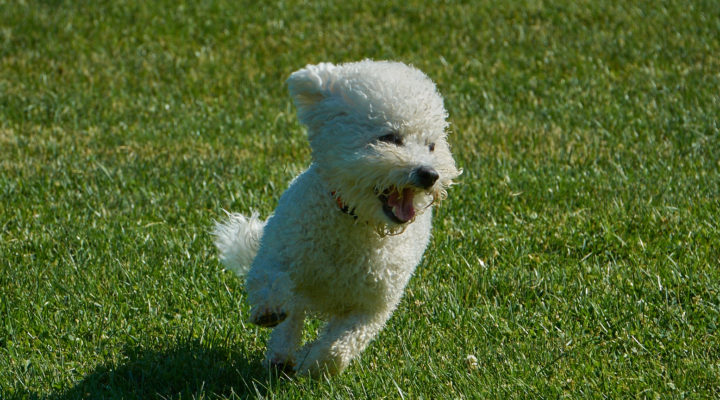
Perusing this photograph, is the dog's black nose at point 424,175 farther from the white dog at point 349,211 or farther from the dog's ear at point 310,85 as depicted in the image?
the dog's ear at point 310,85

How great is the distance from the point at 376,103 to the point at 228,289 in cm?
201

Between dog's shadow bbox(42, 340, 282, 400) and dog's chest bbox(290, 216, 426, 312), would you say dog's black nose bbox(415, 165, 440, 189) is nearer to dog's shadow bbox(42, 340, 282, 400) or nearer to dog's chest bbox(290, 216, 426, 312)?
dog's chest bbox(290, 216, 426, 312)

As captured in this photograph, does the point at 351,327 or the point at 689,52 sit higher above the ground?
the point at 351,327

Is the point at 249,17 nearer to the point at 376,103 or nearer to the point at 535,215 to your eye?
the point at 535,215

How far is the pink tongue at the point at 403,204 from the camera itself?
4.08 m

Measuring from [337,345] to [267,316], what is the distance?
369 mm

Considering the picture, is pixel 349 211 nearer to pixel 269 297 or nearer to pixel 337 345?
pixel 269 297

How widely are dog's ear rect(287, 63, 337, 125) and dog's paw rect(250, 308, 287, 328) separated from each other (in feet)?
2.94

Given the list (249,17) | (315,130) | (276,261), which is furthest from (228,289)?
(249,17)

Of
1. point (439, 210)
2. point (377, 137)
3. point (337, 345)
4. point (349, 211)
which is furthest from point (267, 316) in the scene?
point (439, 210)

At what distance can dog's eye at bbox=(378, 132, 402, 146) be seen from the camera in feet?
13.6

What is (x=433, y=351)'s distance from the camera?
4898mm

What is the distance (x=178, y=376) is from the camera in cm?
464

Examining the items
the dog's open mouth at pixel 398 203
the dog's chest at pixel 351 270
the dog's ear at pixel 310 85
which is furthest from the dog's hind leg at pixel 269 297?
the dog's ear at pixel 310 85
